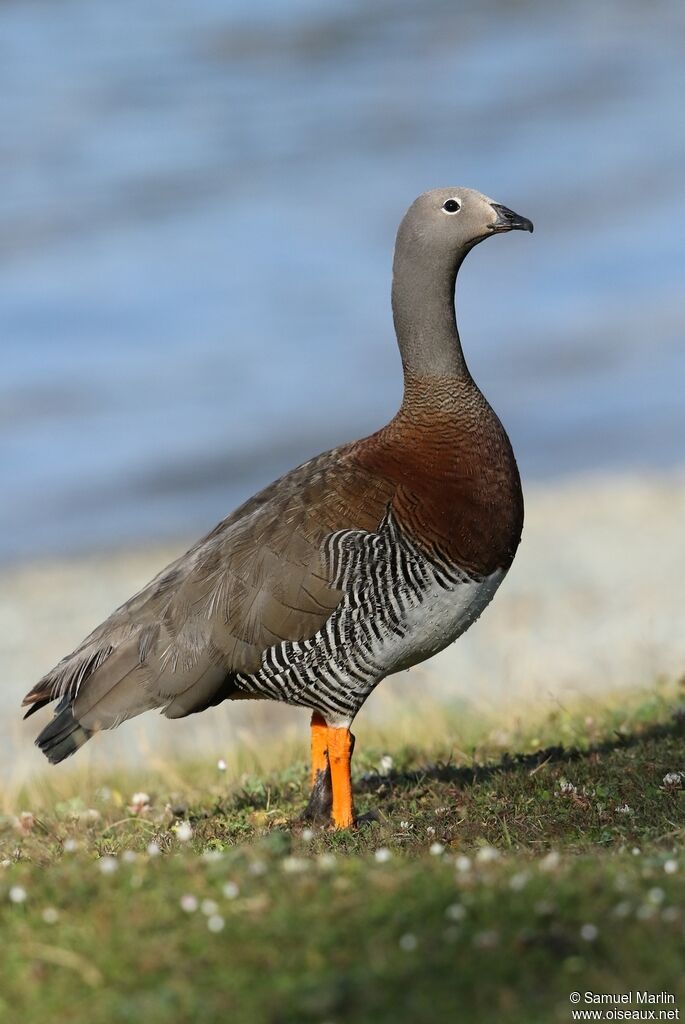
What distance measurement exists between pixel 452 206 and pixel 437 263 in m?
0.30

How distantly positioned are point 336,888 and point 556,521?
14.5 m

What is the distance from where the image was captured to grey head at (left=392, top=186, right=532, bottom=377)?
7668mm

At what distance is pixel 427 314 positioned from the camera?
771 cm

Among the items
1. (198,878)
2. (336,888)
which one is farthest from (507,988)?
(198,878)

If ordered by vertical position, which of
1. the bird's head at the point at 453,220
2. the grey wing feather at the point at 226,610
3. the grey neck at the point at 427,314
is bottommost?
the grey wing feather at the point at 226,610

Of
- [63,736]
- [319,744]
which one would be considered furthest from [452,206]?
[63,736]

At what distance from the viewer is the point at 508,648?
14625mm

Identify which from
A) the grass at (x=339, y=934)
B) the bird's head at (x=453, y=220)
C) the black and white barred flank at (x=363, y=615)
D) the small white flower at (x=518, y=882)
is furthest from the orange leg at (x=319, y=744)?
the small white flower at (x=518, y=882)

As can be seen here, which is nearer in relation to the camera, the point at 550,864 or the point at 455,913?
the point at 455,913

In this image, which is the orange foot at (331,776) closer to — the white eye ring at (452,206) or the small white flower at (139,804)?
the small white flower at (139,804)

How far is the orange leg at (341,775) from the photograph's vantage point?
7.18 metres

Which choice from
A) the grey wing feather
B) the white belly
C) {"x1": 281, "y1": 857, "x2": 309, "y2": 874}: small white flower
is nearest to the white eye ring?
the grey wing feather

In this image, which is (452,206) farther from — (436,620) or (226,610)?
(226,610)

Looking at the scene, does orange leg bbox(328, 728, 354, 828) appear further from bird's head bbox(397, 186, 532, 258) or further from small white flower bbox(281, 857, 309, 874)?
bird's head bbox(397, 186, 532, 258)
